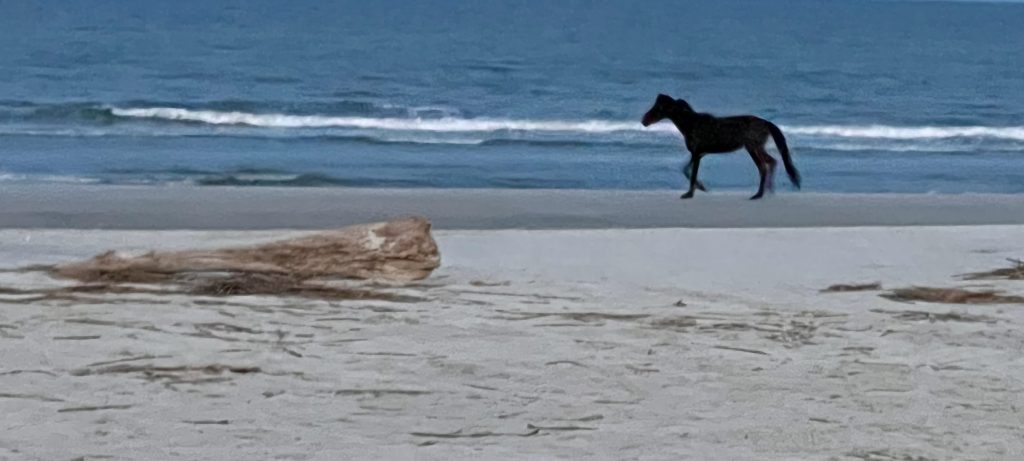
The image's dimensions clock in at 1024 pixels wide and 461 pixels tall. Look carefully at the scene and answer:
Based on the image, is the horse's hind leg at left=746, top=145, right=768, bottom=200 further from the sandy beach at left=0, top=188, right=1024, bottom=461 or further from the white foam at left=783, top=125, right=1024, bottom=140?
the white foam at left=783, top=125, right=1024, bottom=140

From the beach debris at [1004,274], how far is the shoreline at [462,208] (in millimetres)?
2927

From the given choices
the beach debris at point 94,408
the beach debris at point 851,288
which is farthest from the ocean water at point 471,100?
the beach debris at point 94,408

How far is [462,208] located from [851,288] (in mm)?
4587

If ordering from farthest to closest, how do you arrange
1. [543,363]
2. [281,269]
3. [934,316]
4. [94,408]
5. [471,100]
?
[471,100] < [281,269] < [934,316] < [543,363] < [94,408]

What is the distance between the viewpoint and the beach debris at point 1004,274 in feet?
24.4

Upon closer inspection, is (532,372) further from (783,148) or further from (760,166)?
(760,166)

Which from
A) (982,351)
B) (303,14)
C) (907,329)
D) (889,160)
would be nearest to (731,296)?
(907,329)

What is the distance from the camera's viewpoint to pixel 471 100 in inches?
1075

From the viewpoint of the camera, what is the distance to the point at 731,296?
6.89 m

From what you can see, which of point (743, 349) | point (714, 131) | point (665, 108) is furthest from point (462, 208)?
point (743, 349)

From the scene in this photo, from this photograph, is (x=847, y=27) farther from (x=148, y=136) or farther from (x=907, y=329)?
(x=907, y=329)

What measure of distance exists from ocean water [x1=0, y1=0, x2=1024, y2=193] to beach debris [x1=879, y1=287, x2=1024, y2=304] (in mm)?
7282

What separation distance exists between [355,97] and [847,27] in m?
46.5

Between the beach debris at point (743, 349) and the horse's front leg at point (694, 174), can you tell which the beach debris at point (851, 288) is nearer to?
the beach debris at point (743, 349)
